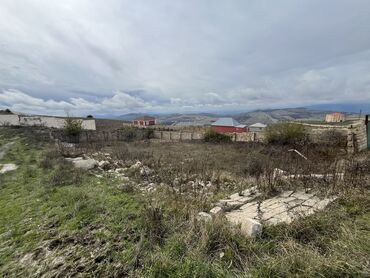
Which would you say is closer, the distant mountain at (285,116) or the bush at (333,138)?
the bush at (333,138)

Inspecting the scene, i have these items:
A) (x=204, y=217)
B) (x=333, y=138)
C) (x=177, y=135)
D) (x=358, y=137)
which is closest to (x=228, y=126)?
(x=177, y=135)

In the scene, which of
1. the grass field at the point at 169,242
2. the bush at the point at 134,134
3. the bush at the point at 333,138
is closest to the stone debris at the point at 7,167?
the grass field at the point at 169,242

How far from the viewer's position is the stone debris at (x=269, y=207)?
10.9ft

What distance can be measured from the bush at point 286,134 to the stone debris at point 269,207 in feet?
44.1

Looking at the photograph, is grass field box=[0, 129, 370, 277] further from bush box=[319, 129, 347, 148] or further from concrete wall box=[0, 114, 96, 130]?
concrete wall box=[0, 114, 96, 130]

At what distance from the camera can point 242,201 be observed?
4359 millimetres

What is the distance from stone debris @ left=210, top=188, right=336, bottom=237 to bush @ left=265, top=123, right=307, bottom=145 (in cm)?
1345

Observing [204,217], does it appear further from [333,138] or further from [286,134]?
[286,134]

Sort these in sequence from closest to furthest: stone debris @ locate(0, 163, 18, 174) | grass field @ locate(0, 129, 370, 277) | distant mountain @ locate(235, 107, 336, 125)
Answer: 1. grass field @ locate(0, 129, 370, 277)
2. stone debris @ locate(0, 163, 18, 174)
3. distant mountain @ locate(235, 107, 336, 125)

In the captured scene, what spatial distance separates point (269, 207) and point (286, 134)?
14.6m

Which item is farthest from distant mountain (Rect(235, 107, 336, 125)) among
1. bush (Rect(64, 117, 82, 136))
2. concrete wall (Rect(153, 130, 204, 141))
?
bush (Rect(64, 117, 82, 136))

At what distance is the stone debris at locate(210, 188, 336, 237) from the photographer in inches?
130

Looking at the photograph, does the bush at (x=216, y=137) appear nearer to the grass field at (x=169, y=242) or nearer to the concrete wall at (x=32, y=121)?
the grass field at (x=169, y=242)

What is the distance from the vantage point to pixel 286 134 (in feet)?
55.3
